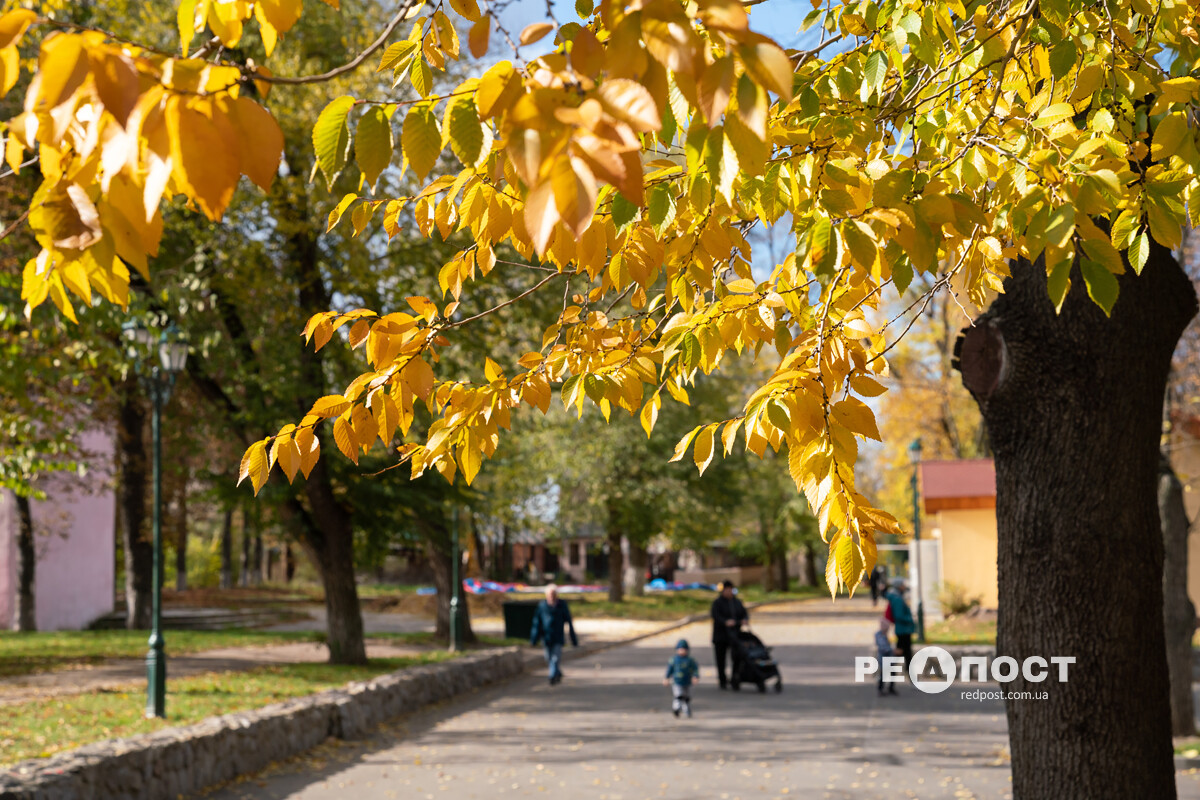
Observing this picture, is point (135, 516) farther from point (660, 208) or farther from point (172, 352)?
point (660, 208)

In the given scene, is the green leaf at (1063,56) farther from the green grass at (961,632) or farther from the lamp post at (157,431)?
the green grass at (961,632)

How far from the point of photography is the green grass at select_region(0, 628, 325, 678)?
19.5 meters

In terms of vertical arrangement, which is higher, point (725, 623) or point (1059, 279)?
point (1059, 279)

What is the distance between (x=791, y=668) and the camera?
70.9ft

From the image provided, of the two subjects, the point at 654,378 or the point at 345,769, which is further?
the point at 345,769

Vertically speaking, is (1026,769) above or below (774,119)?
below

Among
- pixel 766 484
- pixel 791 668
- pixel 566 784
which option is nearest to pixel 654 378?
pixel 566 784

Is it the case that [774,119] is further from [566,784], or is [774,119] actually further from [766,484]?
[766,484]

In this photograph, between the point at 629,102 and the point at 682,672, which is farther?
the point at 682,672

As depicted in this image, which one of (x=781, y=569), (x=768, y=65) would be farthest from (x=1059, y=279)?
(x=781, y=569)

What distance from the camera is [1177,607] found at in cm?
1170

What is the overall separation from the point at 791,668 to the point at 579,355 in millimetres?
18596

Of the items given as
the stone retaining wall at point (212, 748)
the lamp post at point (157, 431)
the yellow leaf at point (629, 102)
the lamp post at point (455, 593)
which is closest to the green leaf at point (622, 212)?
the yellow leaf at point (629, 102)

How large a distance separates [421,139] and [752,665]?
16.0 metres
